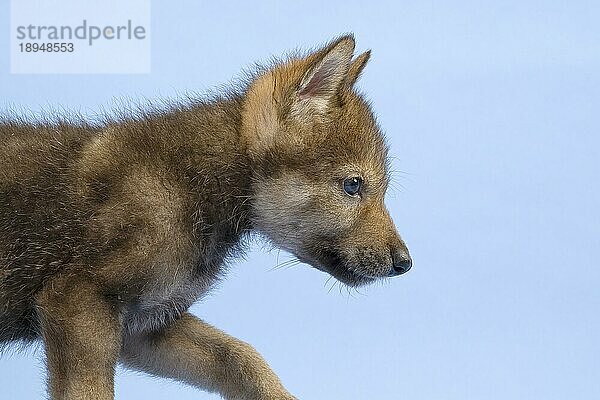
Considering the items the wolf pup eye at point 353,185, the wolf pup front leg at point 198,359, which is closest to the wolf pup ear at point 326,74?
the wolf pup eye at point 353,185

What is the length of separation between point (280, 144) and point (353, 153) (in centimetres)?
31

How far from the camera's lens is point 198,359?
5.40 m

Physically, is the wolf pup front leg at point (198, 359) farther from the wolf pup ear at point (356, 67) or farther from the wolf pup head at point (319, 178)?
the wolf pup ear at point (356, 67)

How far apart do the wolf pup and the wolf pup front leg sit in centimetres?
24

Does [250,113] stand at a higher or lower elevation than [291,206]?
higher

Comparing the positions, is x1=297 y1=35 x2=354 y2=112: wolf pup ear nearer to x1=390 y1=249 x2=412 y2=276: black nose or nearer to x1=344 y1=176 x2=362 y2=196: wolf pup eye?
x1=344 y1=176 x2=362 y2=196: wolf pup eye

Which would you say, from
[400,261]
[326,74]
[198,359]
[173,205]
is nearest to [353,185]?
[400,261]

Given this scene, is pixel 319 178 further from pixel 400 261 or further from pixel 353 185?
pixel 400 261

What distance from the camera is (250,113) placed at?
5.04 metres

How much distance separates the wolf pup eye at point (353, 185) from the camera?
4980mm

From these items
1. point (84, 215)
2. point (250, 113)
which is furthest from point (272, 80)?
point (84, 215)

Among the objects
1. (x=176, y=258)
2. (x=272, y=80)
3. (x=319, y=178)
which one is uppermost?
(x=272, y=80)

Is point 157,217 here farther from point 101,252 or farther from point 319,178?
point 319,178

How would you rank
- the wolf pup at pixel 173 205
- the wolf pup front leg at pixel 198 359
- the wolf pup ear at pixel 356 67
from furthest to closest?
the wolf pup front leg at pixel 198 359 < the wolf pup ear at pixel 356 67 < the wolf pup at pixel 173 205
